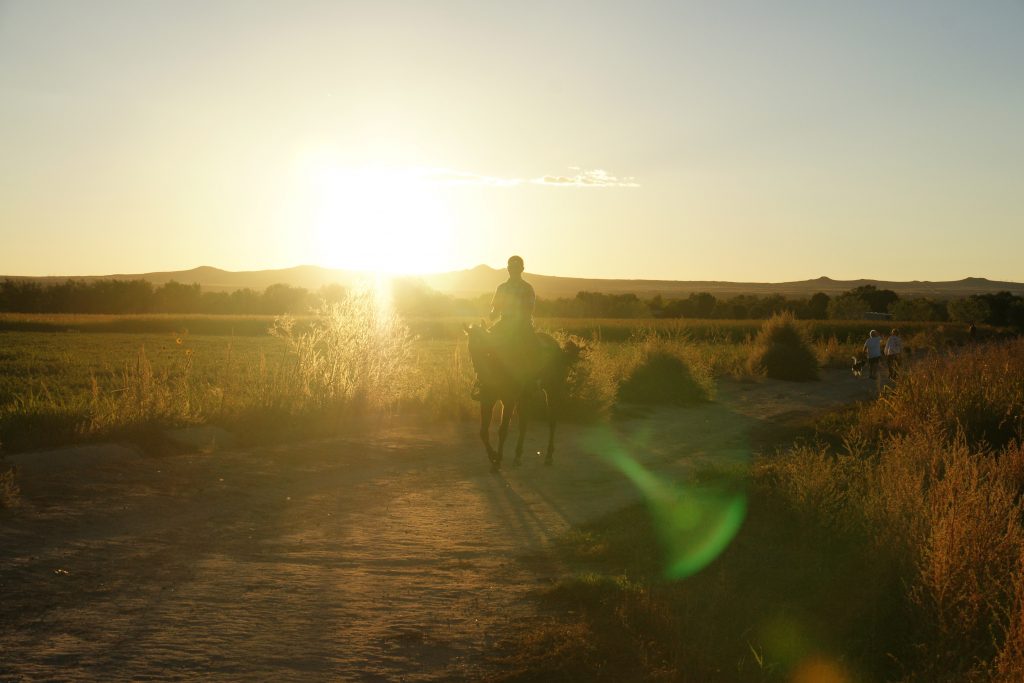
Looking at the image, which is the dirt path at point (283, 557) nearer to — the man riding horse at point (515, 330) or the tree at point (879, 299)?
the man riding horse at point (515, 330)

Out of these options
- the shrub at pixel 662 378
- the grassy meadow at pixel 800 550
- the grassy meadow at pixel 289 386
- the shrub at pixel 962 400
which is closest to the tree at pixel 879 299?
the grassy meadow at pixel 289 386

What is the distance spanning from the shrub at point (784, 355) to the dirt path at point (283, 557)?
19.8 meters

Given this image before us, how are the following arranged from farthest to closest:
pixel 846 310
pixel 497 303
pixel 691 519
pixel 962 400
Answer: pixel 846 310
pixel 962 400
pixel 497 303
pixel 691 519

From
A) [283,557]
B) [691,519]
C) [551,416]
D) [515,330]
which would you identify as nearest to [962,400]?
[551,416]

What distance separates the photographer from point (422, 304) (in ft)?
248

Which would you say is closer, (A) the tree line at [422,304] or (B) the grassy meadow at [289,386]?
(B) the grassy meadow at [289,386]

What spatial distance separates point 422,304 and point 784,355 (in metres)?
45.6

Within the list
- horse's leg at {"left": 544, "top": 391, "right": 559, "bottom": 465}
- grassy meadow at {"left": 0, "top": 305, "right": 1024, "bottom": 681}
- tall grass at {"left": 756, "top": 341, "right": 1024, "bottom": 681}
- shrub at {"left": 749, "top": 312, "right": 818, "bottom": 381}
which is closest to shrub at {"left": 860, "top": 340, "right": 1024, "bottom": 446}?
grassy meadow at {"left": 0, "top": 305, "right": 1024, "bottom": 681}

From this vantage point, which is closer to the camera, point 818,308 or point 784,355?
point 784,355

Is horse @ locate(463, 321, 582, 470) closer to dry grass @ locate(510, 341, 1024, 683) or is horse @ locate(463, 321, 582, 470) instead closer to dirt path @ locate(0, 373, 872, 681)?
dirt path @ locate(0, 373, 872, 681)

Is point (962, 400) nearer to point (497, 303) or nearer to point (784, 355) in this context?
point (497, 303)

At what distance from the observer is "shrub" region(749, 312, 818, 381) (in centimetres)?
3350

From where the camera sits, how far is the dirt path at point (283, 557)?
17.5 ft

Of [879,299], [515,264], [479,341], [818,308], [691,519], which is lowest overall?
[691,519]
